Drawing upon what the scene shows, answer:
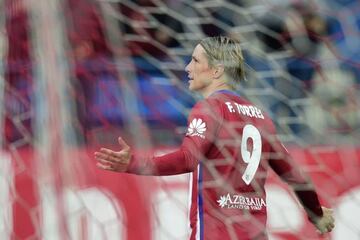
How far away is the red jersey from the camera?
6.07ft

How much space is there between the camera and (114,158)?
167 centimetres

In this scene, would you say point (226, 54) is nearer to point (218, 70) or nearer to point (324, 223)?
point (218, 70)

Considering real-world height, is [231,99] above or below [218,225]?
above

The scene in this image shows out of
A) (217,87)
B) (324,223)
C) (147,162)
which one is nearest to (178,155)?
(147,162)

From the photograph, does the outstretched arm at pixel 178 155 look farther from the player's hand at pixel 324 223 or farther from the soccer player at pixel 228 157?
the player's hand at pixel 324 223

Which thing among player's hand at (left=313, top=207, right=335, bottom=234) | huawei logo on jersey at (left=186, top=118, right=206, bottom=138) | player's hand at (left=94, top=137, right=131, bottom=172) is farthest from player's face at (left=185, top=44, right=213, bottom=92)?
player's hand at (left=313, top=207, right=335, bottom=234)

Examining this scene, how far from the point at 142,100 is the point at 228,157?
0.52 metres

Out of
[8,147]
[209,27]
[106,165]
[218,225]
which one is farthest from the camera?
[8,147]

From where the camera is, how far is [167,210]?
2.74 meters

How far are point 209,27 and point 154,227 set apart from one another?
2.47 ft

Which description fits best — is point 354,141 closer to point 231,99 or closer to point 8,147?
point 231,99

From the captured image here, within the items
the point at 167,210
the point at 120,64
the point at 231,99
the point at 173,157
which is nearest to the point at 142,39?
the point at 120,64

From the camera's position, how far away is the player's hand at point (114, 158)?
1.66 metres

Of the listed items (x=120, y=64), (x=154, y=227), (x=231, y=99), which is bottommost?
(x=154, y=227)
